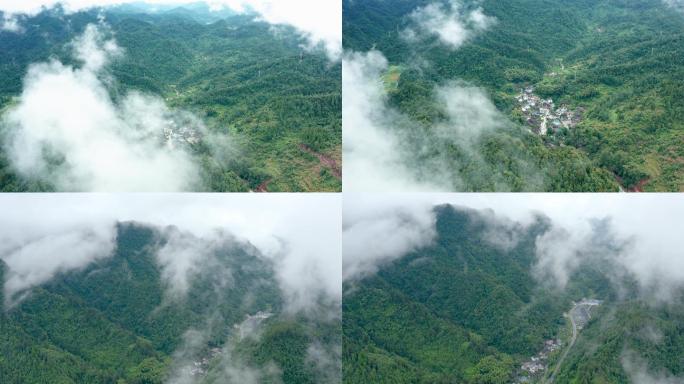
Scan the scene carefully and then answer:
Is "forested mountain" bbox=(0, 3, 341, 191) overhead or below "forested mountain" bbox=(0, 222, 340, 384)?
overhead

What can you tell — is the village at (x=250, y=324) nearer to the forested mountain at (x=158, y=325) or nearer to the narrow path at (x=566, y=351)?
the forested mountain at (x=158, y=325)

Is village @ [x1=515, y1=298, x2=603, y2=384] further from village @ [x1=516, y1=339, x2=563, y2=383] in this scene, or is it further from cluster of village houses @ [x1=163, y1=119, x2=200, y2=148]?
cluster of village houses @ [x1=163, y1=119, x2=200, y2=148]

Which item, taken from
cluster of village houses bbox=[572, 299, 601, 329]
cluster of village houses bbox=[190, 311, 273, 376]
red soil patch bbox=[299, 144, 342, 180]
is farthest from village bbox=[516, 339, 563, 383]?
red soil patch bbox=[299, 144, 342, 180]

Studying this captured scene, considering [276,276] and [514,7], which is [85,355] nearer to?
[276,276]

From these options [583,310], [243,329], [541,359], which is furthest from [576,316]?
[243,329]

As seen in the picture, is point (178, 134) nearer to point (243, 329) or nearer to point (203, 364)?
point (243, 329)

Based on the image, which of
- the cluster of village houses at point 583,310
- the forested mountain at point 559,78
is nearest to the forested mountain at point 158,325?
the forested mountain at point 559,78
